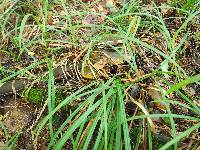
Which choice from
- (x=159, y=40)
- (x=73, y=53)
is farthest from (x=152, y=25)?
(x=73, y=53)

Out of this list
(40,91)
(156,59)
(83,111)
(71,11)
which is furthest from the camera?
(71,11)

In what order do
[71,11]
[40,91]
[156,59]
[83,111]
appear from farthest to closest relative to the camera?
[71,11], [156,59], [40,91], [83,111]

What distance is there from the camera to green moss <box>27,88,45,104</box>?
198cm

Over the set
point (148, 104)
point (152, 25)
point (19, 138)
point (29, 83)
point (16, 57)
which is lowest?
point (19, 138)

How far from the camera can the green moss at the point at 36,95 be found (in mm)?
1980

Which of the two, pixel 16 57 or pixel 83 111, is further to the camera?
pixel 16 57

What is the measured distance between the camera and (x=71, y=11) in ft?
8.02

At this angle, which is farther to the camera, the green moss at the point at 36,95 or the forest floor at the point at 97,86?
the green moss at the point at 36,95

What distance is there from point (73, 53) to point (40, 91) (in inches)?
13.0

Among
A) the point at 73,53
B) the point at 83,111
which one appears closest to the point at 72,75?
the point at 73,53

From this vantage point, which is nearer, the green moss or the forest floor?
the forest floor

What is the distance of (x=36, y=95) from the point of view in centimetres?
199

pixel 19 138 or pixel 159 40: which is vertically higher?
pixel 159 40

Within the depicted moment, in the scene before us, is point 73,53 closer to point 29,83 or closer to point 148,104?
point 29,83
